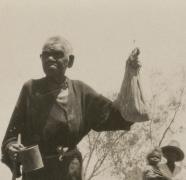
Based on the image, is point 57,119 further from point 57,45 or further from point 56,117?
point 57,45

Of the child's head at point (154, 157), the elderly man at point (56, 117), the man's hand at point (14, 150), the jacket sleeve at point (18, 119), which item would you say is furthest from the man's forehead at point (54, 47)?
the child's head at point (154, 157)

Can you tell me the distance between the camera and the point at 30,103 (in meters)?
4.48

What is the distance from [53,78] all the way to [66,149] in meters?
0.52

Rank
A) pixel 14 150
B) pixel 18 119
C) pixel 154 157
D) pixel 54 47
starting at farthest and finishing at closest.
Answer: pixel 154 157
pixel 18 119
pixel 54 47
pixel 14 150

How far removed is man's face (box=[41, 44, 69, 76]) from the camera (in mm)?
4332

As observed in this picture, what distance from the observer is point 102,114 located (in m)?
4.56

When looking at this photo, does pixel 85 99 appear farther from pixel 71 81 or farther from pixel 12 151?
pixel 12 151

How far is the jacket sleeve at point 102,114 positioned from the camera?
4.53 metres

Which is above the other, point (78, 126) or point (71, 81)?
point (71, 81)

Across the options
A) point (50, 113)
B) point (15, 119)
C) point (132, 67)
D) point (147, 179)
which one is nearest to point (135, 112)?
point (132, 67)

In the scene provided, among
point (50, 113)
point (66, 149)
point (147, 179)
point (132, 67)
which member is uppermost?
point (132, 67)

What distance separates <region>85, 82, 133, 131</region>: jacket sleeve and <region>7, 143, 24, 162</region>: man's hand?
575 mm

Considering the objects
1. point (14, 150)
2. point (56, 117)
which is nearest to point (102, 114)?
point (56, 117)

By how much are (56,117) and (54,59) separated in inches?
16.2
